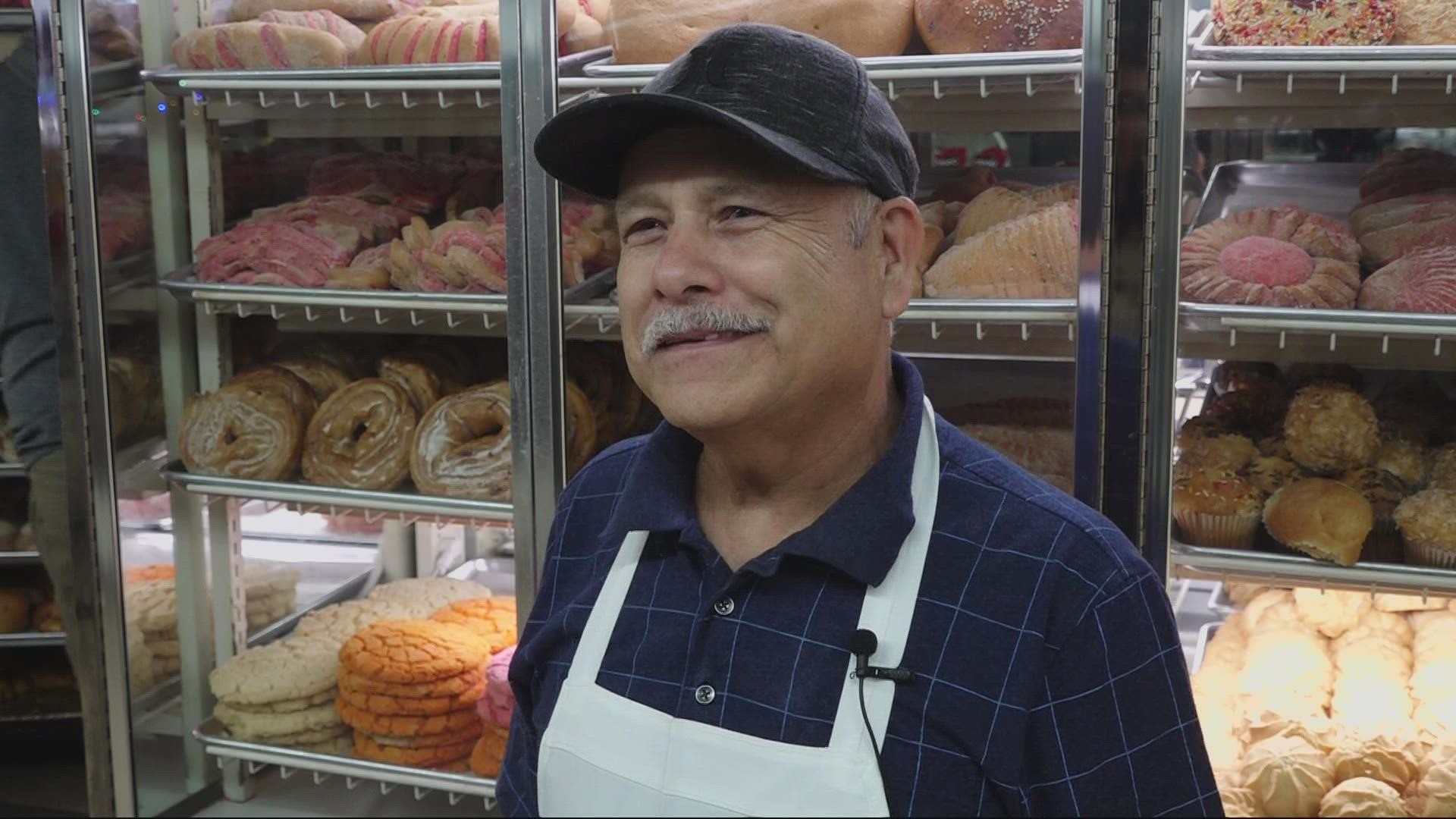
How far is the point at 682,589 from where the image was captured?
52.3 inches

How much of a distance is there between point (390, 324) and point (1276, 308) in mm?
1732

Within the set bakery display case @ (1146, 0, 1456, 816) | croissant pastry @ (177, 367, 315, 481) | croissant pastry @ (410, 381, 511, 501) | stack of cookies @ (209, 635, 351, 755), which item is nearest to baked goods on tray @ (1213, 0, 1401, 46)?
bakery display case @ (1146, 0, 1456, 816)

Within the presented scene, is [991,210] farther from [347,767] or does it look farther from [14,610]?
[14,610]

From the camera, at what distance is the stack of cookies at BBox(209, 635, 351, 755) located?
2.69 m

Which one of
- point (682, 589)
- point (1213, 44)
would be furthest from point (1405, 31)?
point (682, 589)

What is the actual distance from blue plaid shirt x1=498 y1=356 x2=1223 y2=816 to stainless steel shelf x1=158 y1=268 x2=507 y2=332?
1.25 metres

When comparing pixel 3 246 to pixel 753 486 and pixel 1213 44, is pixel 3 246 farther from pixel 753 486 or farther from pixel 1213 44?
pixel 1213 44

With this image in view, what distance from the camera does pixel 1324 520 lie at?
2076mm

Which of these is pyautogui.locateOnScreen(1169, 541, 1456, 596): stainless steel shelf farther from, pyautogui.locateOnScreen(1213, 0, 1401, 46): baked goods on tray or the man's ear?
the man's ear

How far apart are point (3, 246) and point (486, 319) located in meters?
0.99

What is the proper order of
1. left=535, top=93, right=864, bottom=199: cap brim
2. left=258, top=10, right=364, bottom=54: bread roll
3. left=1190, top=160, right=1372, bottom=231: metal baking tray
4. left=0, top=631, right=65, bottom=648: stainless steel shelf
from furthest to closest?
left=0, top=631, right=65, bottom=648: stainless steel shelf < left=258, top=10, right=364, bottom=54: bread roll < left=1190, top=160, right=1372, bottom=231: metal baking tray < left=535, top=93, right=864, bottom=199: cap brim

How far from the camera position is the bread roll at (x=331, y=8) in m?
2.56

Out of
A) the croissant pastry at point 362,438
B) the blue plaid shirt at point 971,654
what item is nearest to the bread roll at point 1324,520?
the blue plaid shirt at point 971,654

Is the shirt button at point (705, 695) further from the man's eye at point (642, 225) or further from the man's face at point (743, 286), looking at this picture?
the man's eye at point (642, 225)
